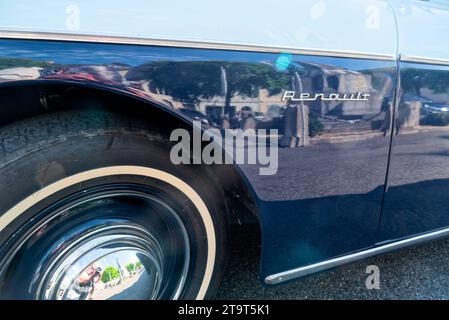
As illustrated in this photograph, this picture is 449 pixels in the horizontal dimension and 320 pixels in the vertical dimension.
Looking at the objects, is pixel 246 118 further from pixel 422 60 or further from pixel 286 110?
pixel 422 60

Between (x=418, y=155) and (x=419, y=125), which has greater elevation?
(x=419, y=125)

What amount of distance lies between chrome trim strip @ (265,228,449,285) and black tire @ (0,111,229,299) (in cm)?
39

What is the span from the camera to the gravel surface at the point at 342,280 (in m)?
1.87

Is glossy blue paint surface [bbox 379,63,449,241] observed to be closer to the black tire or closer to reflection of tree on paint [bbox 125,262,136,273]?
the black tire

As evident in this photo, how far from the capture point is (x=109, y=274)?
4.11 feet

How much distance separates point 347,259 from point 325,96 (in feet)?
2.53

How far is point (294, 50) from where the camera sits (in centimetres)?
127

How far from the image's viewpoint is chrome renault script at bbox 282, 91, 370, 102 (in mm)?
1274

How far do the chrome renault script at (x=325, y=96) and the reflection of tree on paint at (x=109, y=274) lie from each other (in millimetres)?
883

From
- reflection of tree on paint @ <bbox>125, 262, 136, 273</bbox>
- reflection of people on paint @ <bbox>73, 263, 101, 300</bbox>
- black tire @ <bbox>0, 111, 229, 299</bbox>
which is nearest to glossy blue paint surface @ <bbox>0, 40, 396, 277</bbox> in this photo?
black tire @ <bbox>0, 111, 229, 299</bbox>

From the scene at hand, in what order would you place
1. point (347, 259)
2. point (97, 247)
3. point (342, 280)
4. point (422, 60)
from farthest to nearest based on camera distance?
point (342, 280) < point (347, 259) < point (422, 60) < point (97, 247)

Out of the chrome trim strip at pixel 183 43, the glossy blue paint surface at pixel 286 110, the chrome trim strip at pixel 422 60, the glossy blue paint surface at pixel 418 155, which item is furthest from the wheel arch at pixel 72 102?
the chrome trim strip at pixel 422 60

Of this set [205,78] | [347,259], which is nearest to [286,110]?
[205,78]
